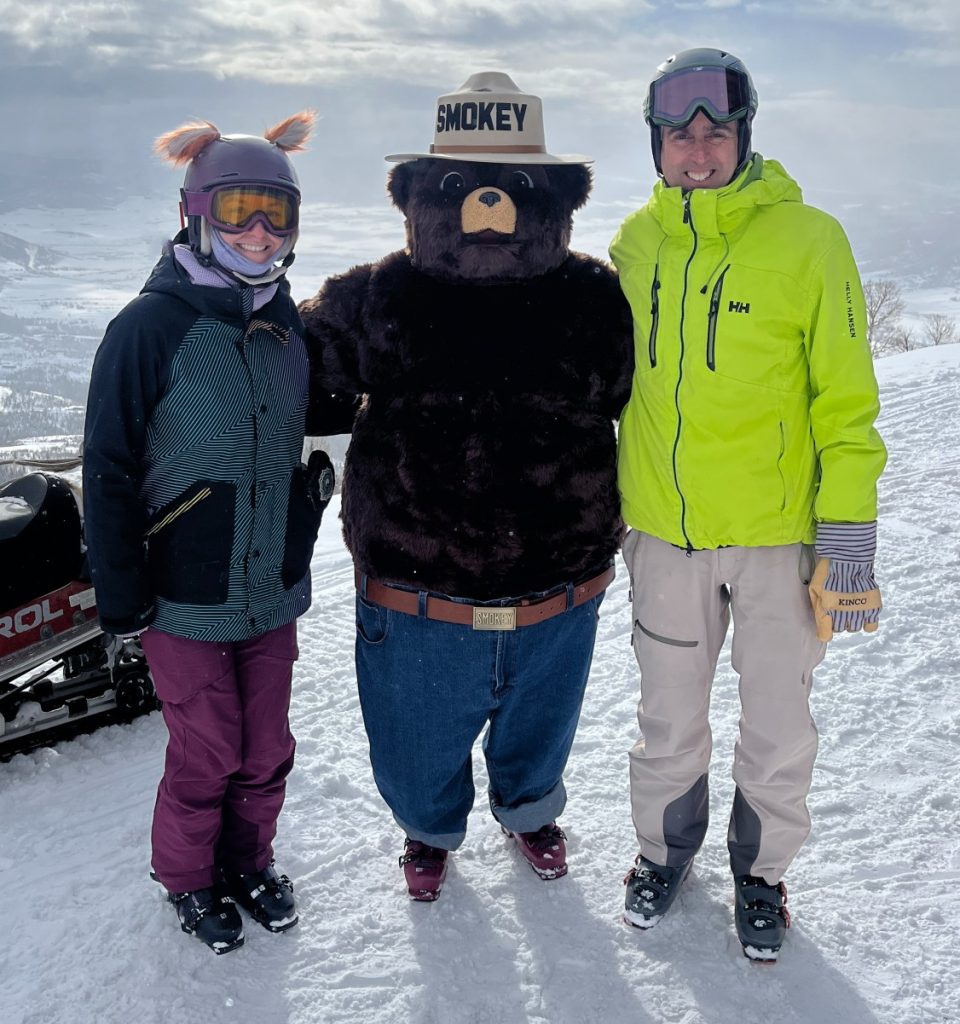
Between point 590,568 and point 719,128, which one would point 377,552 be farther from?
point 719,128

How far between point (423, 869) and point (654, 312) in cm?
153

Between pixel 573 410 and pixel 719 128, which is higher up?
pixel 719 128

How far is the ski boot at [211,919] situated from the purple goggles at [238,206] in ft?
5.22

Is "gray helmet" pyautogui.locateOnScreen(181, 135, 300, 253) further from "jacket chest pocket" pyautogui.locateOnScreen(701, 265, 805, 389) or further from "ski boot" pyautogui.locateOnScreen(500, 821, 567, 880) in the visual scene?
"ski boot" pyautogui.locateOnScreen(500, 821, 567, 880)

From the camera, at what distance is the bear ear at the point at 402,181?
6.82 feet

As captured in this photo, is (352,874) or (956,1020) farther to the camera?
(352,874)

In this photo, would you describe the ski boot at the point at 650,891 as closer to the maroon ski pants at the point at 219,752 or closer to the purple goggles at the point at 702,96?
the maroon ski pants at the point at 219,752

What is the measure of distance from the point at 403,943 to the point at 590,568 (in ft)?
3.38

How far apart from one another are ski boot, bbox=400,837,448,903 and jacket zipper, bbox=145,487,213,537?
1081mm

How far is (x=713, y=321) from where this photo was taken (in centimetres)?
196

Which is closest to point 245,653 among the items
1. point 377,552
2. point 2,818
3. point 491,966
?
point 377,552

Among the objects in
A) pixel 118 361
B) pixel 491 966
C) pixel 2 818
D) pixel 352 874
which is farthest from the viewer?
pixel 2 818

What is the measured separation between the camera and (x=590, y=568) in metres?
2.27

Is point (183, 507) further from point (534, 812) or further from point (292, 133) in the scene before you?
point (534, 812)
